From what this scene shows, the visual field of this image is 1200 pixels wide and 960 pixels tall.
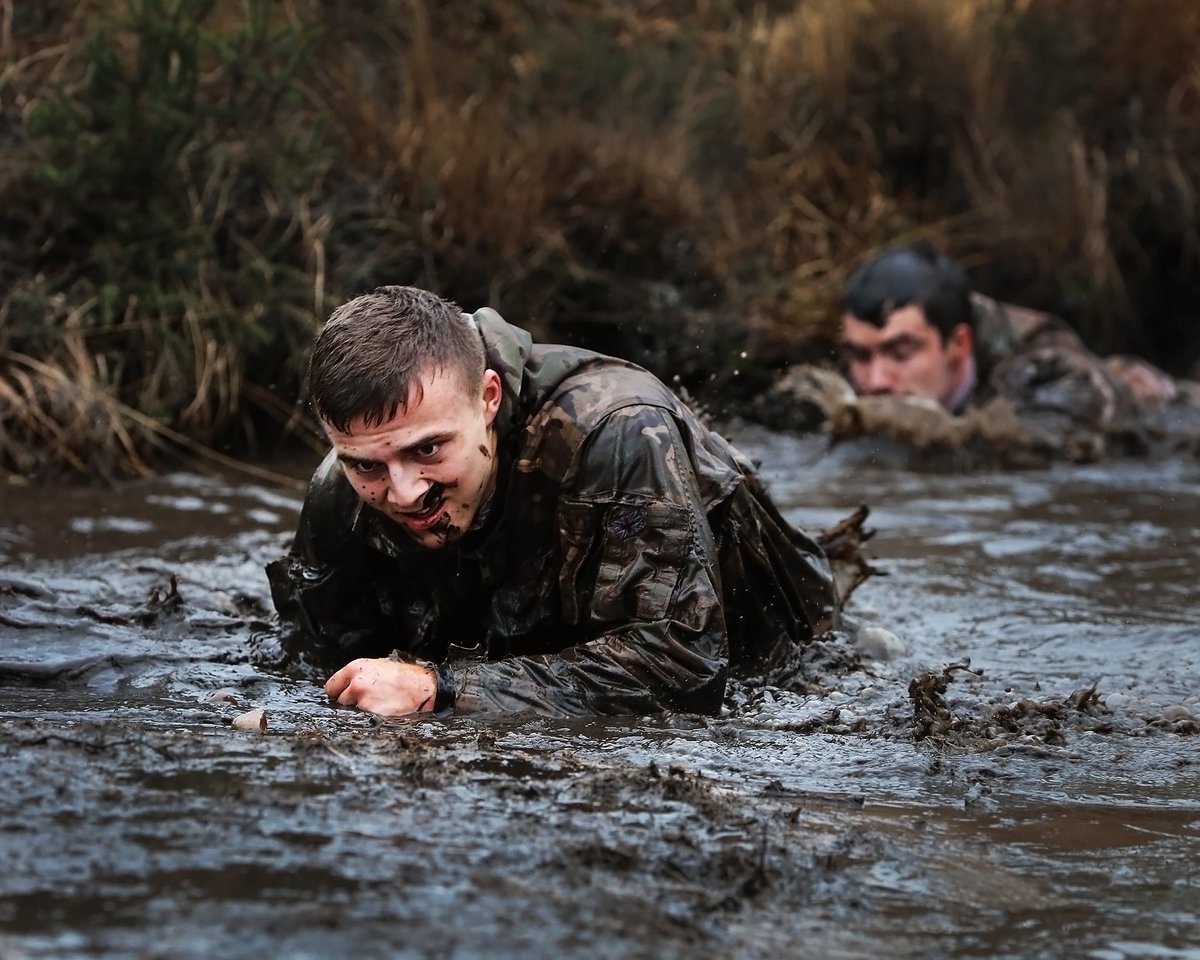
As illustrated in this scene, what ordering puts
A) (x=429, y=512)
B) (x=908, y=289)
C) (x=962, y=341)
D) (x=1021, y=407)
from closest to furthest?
(x=429, y=512) → (x=908, y=289) → (x=1021, y=407) → (x=962, y=341)

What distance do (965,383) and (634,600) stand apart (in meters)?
6.79

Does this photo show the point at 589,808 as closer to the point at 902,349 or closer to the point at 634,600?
the point at 634,600

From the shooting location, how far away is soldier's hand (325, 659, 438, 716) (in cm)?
422

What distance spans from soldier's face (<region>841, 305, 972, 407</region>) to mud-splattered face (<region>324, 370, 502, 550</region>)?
6.15 metres

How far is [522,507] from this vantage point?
4453 mm

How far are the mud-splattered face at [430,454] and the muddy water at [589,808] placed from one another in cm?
52

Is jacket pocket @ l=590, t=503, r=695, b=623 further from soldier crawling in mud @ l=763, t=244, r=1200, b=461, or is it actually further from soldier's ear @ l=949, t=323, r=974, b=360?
soldier's ear @ l=949, t=323, r=974, b=360

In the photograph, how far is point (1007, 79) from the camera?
12281 millimetres

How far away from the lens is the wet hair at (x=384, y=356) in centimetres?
411

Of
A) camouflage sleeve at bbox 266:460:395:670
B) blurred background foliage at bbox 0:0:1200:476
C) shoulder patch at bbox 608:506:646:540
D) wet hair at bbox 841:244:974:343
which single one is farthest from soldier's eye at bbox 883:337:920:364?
shoulder patch at bbox 608:506:646:540

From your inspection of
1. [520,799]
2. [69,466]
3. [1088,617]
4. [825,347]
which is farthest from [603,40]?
[520,799]

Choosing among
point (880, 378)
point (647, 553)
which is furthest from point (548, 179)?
point (647, 553)

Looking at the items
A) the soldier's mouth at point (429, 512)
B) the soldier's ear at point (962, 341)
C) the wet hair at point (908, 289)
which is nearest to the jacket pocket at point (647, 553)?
the soldier's mouth at point (429, 512)

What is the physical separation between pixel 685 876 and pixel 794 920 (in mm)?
211
